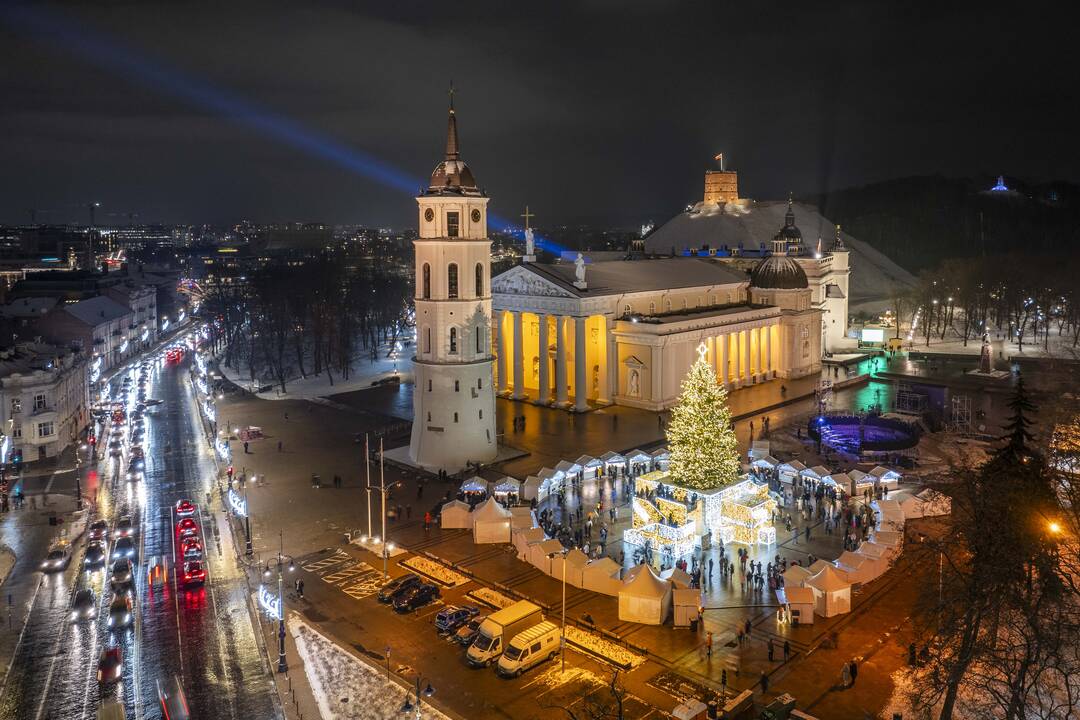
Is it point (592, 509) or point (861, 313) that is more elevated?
point (861, 313)

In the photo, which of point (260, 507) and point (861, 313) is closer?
point (260, 507)

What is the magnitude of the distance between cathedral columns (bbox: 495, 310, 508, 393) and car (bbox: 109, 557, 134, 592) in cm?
3538

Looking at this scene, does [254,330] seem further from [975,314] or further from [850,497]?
[975,314]

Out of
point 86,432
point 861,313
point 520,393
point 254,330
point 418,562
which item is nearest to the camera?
point 418,562

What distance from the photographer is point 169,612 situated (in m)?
26.2

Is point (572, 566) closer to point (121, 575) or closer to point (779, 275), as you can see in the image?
point (121, 575)

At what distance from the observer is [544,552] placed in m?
29.2

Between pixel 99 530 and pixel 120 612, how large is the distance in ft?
28.8

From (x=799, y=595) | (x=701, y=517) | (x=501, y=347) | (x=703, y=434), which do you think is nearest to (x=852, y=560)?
(x=799, y=595)

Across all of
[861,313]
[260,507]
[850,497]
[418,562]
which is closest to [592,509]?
[418,562]

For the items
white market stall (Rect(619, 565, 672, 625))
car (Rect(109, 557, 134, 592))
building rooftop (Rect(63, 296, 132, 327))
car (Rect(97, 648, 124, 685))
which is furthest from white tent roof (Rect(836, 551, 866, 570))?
building rooftop (Rect(63, 296, 132, 327))

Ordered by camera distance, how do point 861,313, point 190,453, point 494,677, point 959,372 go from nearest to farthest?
point 494,677 < point 190,453 < point 959,372 < point 861,313

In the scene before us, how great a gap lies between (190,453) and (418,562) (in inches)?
871

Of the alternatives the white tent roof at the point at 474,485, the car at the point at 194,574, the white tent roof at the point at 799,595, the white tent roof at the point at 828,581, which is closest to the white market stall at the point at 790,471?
the white tent roof at the point at 828,581
